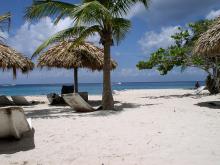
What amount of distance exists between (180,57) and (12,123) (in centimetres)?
1262

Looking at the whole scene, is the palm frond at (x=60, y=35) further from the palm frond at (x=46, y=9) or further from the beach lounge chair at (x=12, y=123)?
the beach lounge chair at (x=12, y=123)

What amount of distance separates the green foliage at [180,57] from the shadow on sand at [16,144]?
1168cm

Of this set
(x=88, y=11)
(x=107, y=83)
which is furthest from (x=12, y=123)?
(x=107, y=83)

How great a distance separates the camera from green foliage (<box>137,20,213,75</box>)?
15.9 m

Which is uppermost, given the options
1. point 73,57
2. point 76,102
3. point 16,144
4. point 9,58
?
point 73,57

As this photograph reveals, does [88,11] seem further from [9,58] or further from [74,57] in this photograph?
[74,57]

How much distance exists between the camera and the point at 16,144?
5090mm

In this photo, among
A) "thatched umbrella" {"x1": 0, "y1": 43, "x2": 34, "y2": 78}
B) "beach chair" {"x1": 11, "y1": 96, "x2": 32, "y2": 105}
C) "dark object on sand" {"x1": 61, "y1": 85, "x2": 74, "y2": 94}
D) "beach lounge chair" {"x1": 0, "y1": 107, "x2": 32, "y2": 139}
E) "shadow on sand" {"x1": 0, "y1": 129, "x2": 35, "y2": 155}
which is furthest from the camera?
"dark object on sand" {"x1": 61, "y1": 85, "x2": 74, "y2": 94}

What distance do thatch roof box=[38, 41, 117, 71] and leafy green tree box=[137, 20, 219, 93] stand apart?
489cm

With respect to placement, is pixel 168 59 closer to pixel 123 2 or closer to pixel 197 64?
pixel 197 64

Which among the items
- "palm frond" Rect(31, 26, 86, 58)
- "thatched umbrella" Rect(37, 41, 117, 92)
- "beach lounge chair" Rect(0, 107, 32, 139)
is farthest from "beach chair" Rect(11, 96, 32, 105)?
"beach lounge chair" Rect(0, 107, 32, 139)

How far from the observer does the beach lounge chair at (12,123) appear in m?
4.67

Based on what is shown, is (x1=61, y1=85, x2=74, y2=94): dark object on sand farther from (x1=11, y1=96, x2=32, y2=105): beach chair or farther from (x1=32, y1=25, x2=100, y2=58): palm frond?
(x1=32, y1=25, x2=100, y2=58): palm frond

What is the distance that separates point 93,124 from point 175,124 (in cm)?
170
